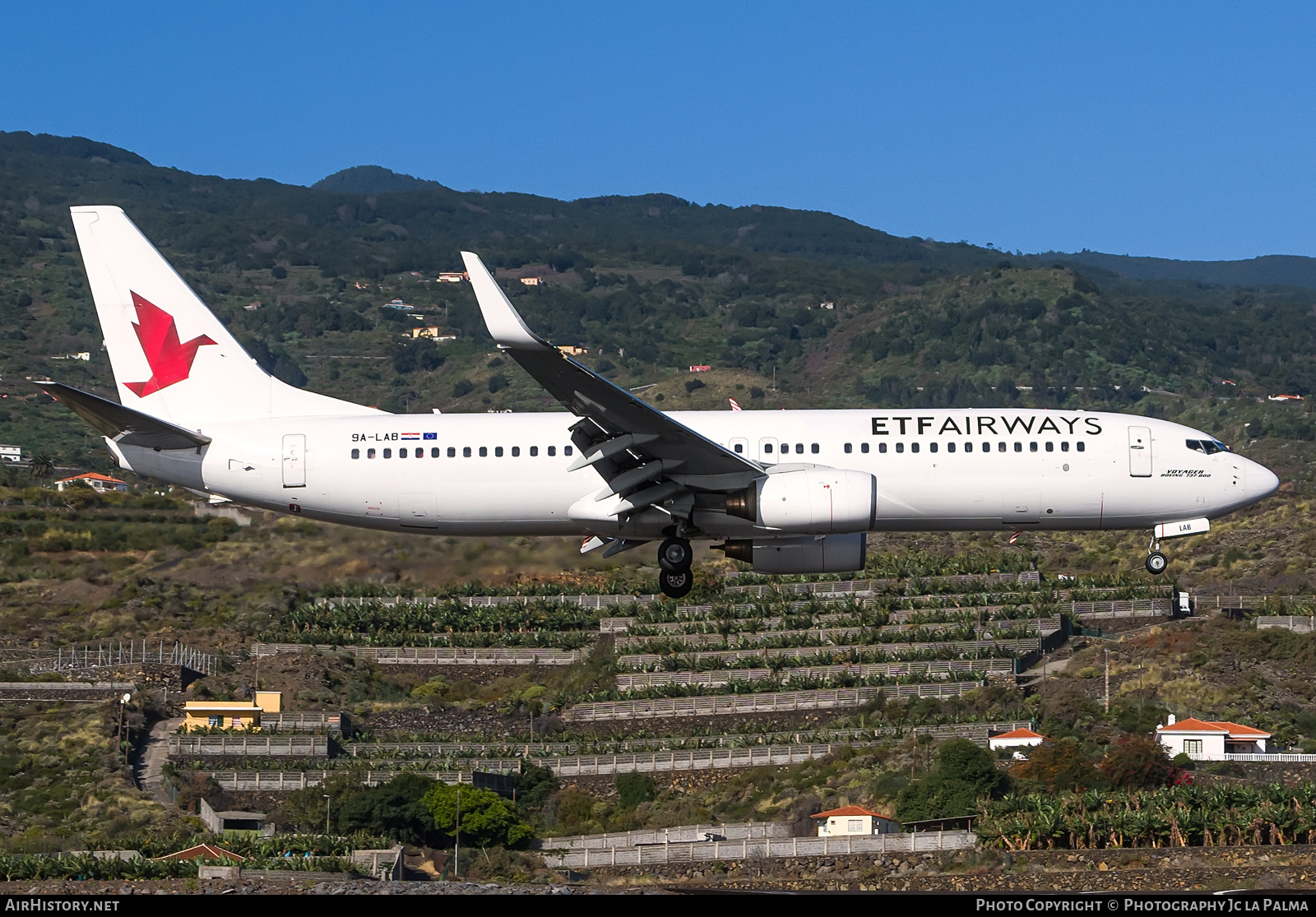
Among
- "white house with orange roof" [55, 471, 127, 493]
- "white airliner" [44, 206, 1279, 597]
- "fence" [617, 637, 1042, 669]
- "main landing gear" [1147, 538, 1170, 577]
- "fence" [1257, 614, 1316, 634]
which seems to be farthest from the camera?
"white house with orange roof" [55, 471, 127, 493]

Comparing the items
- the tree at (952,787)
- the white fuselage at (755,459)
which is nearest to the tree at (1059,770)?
the tree at (952,787)

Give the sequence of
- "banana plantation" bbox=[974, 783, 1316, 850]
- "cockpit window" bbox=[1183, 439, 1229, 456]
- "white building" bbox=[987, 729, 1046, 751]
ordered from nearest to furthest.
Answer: "cockpit window" bbox=[1183, 439, 1229, 456] → "banana plantation" bbox=[974, 783, 1316, 850] → "white building" bbox=[987, 729, 1046, 751]

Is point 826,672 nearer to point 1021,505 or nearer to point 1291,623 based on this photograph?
point 1291,623

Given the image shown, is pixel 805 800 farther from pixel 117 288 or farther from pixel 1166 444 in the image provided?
pixel 117 288

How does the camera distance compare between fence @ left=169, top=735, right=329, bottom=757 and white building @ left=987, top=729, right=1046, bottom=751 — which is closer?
white building @ left=987, top=729, right=1046, bottom=751

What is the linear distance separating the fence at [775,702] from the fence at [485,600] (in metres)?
20.9

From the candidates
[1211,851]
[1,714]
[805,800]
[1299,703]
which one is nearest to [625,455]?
[1211,851]

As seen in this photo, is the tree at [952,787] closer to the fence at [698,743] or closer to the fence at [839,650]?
the fence at [698,743]

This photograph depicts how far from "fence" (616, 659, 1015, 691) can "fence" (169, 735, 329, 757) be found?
20663mm

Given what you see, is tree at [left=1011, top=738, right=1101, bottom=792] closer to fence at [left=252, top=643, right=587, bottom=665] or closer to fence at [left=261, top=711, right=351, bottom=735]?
fence at [left=261, top=711, right=351, bottom=735]

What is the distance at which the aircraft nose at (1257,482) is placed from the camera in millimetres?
44375

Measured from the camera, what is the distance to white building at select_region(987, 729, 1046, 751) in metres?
83.8

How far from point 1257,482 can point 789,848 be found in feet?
94.1

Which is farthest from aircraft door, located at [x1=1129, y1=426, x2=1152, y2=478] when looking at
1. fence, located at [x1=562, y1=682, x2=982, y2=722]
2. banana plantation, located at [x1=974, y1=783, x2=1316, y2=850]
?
fence, located at [x1=562, y1=682, x2=982, y2=722]
